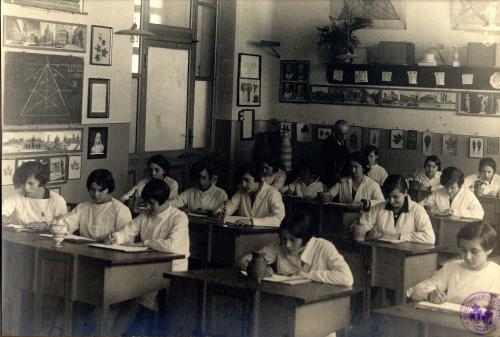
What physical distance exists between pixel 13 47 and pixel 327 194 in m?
2.99

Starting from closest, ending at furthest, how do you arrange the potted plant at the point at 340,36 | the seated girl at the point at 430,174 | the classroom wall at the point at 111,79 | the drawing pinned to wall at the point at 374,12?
the classroom wall at the point at 111,79 < the drawing pinned to wall at the point at 374,12 < the seated girl at the point at 430,174 < the potted plant at the point at 340,36

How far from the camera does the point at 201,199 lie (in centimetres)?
594

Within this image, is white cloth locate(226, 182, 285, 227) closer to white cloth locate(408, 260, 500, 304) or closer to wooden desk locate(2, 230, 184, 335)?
wooden desk locate(2, 230, 184, 335)

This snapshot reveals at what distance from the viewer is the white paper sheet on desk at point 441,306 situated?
327 centimetres

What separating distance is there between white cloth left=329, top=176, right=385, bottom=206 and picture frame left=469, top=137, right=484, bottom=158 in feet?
2.47

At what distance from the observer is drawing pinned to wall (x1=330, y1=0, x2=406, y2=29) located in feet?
18.4

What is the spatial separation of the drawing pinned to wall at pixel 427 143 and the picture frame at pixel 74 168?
8.76 ft

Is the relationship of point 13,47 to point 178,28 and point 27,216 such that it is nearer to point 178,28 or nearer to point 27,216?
point 27,216

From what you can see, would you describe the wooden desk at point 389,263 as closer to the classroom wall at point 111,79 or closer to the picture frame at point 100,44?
the classroom wall at point 111,79

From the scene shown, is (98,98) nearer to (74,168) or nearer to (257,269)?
(74,168)

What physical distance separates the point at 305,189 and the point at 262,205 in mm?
859

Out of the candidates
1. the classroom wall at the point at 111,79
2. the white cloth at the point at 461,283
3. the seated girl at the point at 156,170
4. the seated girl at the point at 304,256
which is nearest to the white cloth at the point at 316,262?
the seated girl at the point at 304,256

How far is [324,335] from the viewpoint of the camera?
369cm

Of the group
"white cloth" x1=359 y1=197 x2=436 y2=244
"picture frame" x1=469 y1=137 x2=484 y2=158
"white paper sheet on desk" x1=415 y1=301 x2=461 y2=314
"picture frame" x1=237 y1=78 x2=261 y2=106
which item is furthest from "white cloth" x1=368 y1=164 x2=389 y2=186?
"white paper sheet on desk" x1=415 y1=301 x2=461 y2=314
